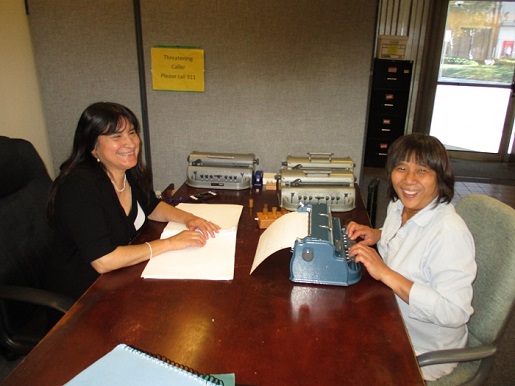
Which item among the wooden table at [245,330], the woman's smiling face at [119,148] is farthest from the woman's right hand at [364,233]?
the woman's smiling face at [119,148]

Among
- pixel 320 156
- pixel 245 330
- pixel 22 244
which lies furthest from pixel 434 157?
pixel 22 244

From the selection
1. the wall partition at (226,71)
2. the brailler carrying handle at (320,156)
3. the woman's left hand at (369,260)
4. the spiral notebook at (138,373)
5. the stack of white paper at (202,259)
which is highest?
the wall partition at (226,71)

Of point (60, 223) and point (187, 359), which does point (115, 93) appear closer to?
point (60, 223)

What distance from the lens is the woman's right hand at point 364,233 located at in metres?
1.36

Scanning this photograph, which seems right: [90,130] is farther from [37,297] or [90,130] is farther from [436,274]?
[436,274]

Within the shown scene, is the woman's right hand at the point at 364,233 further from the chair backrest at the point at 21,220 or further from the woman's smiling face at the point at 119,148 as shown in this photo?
the chair backrest at the point at 21,220

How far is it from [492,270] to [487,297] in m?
0.07

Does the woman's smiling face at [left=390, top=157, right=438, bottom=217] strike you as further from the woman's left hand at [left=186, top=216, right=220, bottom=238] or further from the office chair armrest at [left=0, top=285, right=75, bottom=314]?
the office chair armrest at [left=0, top=285, right=75, bottom=314]

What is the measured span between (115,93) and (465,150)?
199 inches

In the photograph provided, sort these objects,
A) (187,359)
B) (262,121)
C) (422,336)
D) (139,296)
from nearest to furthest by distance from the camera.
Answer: (187,359), (139,296), (422,336), (262,121)

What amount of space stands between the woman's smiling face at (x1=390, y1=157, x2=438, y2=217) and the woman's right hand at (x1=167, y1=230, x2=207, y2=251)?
2.09 ft

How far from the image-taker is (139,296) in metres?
1.01

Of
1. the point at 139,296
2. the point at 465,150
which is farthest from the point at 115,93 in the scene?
the point at 465,150

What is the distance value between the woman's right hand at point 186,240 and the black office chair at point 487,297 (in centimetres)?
70
